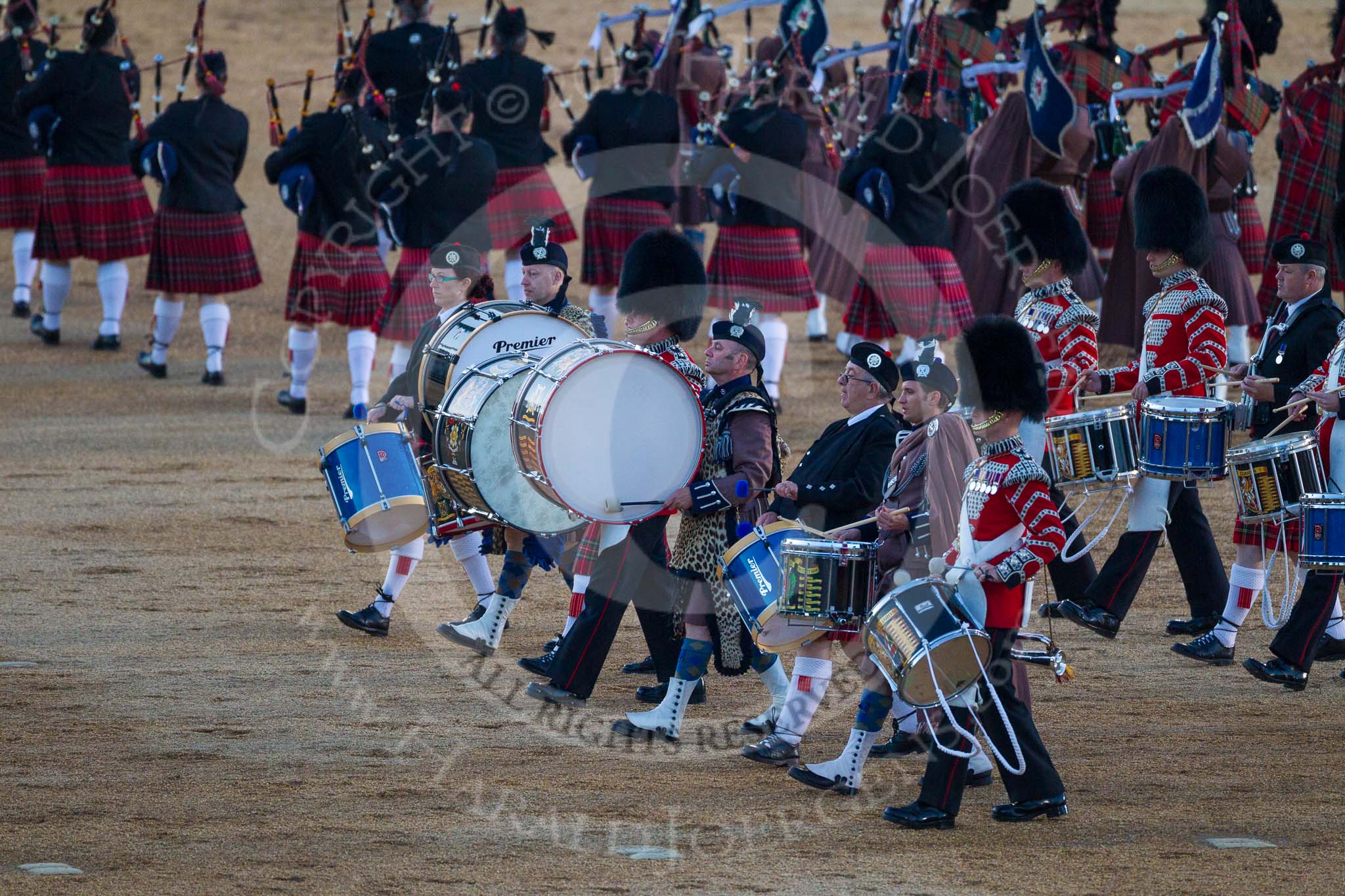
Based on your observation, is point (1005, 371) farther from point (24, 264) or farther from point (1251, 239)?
point (24, 264)

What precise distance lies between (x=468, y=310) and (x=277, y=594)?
1519 millimetres

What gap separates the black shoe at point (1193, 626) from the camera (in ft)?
18.5

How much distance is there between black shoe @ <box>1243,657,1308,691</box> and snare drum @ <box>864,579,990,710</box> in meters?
1.50

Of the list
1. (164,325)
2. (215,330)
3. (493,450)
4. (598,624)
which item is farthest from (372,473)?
(164,325)

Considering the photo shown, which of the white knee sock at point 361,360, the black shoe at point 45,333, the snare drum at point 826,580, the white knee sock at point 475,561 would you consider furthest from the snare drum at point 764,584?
the black shoe at point 45,333

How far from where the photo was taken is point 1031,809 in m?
3.99

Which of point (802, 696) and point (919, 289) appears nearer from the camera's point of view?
point (802, 696)

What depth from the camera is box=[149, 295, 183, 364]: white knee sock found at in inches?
375

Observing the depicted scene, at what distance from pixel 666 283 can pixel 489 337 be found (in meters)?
0.52

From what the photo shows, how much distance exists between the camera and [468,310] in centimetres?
508

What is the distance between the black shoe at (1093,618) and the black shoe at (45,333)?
23.3 feet

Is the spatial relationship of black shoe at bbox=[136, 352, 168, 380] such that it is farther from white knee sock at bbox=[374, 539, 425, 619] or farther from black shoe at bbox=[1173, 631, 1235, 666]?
black shoe at bbox=[1173, 631, 1235, 666]

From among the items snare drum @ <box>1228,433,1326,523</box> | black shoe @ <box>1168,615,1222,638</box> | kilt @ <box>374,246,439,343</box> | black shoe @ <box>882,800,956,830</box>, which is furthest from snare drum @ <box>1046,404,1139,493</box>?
kilt @ <box>374,246,439,343</box>

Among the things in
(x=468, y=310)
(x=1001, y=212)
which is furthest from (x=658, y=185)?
(x=468, y=310)
